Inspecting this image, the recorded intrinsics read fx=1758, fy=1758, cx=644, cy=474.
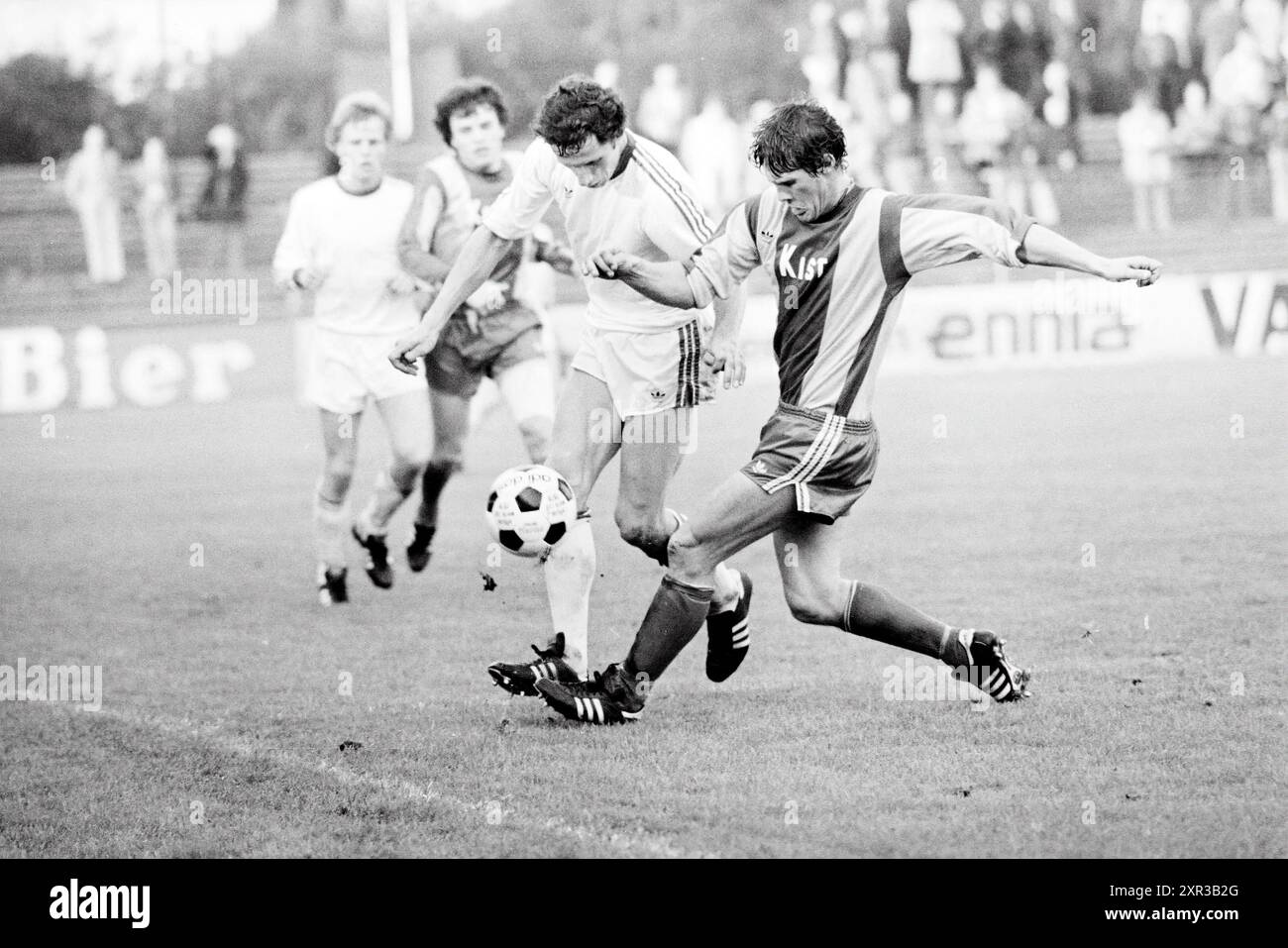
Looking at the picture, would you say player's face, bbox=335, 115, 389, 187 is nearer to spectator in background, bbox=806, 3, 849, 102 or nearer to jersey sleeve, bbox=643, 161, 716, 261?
jersey sleeve, bbox=643, 161, 716, 261

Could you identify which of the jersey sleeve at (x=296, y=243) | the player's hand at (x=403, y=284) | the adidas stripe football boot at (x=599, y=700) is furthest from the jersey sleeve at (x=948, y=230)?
the jersey sleeve at (x=296, y=243)

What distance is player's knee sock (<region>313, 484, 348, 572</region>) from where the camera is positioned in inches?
339

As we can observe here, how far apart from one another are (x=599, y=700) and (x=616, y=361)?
3.96 feet

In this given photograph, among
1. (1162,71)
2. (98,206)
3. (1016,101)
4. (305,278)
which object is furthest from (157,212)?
(305,278)

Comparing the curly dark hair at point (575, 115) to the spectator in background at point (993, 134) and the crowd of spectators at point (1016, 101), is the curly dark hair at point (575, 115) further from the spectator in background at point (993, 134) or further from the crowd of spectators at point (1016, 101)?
the spectator in background at point (993, 134)

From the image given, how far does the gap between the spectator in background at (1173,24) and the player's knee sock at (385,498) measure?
1444 cm

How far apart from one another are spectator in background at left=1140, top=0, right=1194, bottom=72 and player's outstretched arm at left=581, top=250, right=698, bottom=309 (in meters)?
16.4

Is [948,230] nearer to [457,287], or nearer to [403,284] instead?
[457,287]

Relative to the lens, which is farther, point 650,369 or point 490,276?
point 490,276

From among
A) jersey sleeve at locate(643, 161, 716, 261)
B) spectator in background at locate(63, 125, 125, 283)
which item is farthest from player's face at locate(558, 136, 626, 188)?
spectator in background at locate(63, 125, 125, 283)

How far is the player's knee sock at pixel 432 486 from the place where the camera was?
350 inches

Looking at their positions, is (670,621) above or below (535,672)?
above

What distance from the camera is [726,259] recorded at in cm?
556
